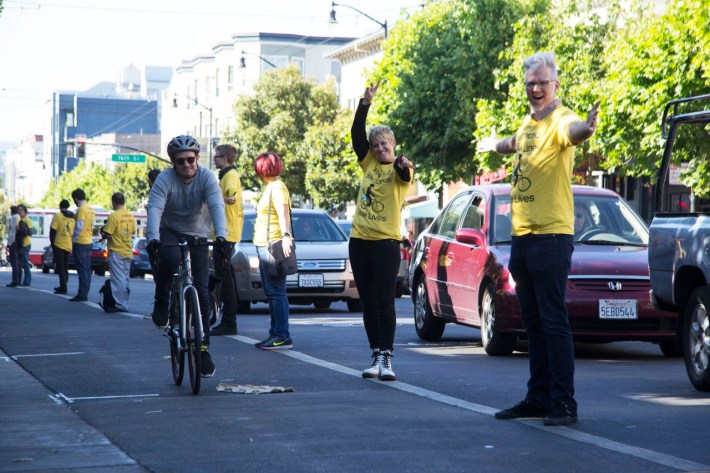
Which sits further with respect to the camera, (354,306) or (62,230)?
(62,230)

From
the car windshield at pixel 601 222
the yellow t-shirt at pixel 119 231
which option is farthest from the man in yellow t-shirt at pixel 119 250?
the car windshield at pixel 601 222

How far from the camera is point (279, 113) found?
72.3 metres

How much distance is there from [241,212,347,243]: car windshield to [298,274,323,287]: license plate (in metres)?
0.92

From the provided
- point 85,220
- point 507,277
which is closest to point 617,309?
point 507,277

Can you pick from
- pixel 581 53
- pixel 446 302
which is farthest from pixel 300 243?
pixel 581 53

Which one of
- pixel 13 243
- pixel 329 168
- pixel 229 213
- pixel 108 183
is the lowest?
pixel 13 243

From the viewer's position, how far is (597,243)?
12852 mm

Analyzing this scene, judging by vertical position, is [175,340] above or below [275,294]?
below

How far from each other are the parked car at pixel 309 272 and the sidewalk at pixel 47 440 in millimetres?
9472

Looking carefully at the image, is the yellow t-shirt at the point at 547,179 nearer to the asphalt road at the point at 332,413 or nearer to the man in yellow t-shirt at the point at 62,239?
the asphalt road at the point at 332,413

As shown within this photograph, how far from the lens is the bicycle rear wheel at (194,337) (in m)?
9.20

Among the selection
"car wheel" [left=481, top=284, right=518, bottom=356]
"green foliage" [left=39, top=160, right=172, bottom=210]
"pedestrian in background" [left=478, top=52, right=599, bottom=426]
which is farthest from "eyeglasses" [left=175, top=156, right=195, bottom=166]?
"green foliage" [left=39, top=160, right=172, bottom=210]

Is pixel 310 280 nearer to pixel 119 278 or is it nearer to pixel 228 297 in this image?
pixel 119 278

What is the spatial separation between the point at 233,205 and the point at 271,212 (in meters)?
1.44
